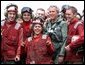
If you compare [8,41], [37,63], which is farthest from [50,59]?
[8,41]

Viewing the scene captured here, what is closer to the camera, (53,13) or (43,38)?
(43,38)

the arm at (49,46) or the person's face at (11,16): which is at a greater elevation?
the person's face at (11,16)

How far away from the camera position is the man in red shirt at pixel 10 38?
41.8 feet

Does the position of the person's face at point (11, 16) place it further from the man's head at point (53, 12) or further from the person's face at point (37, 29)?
the man's head at point (53, 12)

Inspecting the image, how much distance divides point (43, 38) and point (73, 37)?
70cm

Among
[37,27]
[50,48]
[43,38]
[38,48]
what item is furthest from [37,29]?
[50,48]

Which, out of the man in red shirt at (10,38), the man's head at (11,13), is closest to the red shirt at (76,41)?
the man in red shirt at (10,38)

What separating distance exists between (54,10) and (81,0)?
4.38ft

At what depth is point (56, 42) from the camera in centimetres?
1262

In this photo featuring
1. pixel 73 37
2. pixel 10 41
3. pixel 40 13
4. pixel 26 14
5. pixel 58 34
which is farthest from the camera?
pixel 40 13

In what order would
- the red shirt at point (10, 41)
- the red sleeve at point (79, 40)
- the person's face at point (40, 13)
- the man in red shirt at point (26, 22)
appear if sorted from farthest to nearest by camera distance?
the person's face at point (40, 13), the man in red shirt at point (26, 22), the red shirt at point (10, 41), the red sleeve at point (79, 40)

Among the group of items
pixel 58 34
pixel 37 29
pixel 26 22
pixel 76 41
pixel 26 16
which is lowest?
pixel 76 41

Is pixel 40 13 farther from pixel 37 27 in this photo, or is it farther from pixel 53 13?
pixel 37 27

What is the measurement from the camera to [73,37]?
12.3 metres
